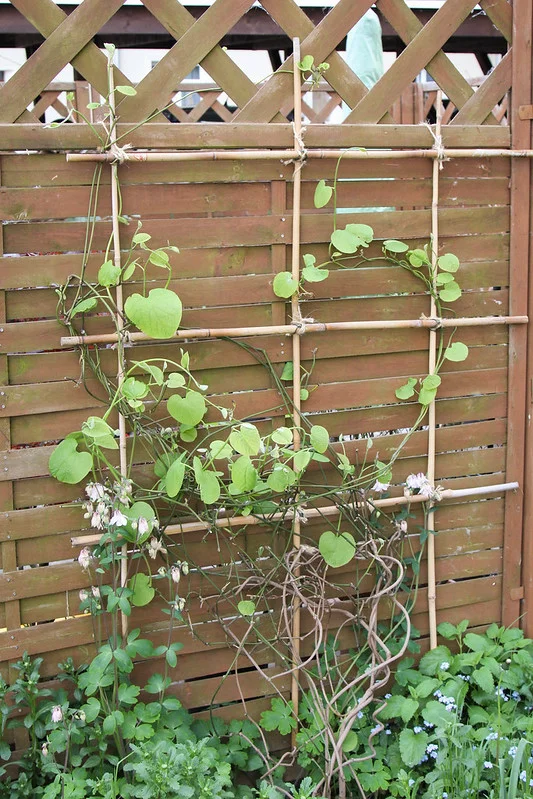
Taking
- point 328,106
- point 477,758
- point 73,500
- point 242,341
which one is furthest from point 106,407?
point 328,106

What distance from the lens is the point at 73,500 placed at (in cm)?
216

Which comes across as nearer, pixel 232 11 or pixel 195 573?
pixel 232 11

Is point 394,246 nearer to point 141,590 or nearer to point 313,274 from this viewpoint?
point 313,274

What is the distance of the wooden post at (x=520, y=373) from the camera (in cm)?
250

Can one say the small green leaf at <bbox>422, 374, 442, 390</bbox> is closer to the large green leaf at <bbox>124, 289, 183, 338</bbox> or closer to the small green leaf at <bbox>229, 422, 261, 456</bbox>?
the small green leaf at <bbox>229, 422, 261, 456</bbox>

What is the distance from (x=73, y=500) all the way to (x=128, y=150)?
0.98 metres

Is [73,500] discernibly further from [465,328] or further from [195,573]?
[465,328]

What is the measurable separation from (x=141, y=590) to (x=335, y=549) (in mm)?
571

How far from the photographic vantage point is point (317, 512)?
2.37 meters

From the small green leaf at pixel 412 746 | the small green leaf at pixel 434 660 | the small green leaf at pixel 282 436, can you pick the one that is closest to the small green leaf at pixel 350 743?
the small green leaf at pixel 412 746

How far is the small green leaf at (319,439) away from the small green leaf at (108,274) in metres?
0.70

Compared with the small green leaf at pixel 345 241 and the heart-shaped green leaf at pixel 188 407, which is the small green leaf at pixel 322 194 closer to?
the small green leaf at pixel 345 241

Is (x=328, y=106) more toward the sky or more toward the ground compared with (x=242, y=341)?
more toward the sky

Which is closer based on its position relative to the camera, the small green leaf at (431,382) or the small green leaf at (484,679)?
the small green leaf at (484,679)
